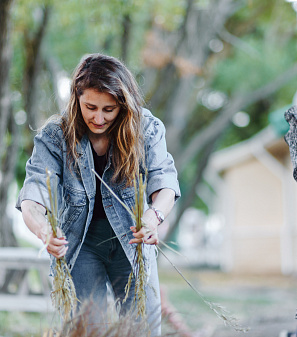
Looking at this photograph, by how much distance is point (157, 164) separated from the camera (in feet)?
9.18

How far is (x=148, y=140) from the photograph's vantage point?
9.21ft

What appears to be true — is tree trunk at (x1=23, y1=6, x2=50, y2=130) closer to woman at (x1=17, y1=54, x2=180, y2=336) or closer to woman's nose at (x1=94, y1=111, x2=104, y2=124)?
woman at (x1=17, y1=54, x2=180, y2=336)

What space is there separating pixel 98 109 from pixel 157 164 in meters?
0.39

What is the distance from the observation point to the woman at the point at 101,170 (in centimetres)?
265

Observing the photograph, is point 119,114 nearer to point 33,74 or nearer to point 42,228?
point 42,228

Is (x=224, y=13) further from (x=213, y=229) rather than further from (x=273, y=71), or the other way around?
(x=213, y=229)

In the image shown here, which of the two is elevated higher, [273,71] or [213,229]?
[273,71]

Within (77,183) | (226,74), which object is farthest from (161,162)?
(226,74)

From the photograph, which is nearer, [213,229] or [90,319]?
[90,319]

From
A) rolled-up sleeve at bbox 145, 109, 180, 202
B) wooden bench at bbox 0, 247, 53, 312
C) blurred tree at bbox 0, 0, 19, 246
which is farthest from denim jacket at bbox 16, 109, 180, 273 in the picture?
blurred tree at bbox 0, 0, 19, 246

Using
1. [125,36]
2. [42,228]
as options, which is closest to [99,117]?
[42,228]

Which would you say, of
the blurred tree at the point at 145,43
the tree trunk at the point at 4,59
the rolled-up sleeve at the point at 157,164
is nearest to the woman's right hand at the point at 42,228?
the rolled-up sleeve at the point at 157,164

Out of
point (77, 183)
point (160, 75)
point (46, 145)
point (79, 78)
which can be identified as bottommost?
point (77, 183)

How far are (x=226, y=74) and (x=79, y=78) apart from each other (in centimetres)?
1653
